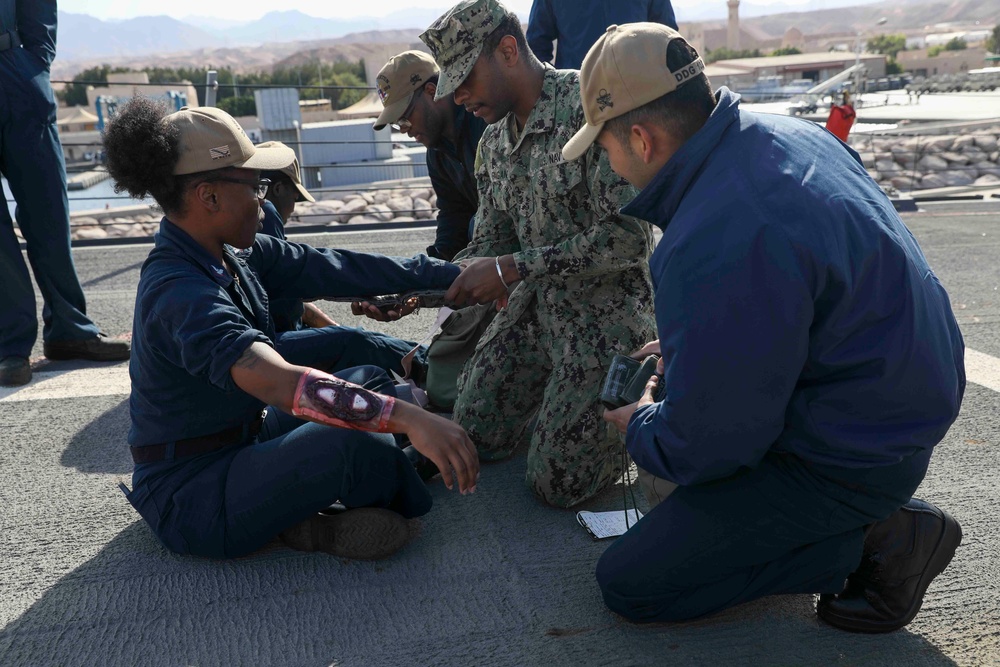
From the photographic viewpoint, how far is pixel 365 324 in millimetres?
5969

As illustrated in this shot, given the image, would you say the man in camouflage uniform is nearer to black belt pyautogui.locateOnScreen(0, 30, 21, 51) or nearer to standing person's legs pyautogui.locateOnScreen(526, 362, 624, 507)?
standing person's legs pyautogui.locateOnScreen(526, 362, 624, 507)

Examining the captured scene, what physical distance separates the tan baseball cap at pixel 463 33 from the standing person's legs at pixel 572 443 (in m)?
1.17

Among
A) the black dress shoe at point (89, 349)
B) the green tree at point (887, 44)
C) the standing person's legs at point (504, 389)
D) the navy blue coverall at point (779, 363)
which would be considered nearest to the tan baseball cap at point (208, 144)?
the navy blue coverall at point (779, 363)

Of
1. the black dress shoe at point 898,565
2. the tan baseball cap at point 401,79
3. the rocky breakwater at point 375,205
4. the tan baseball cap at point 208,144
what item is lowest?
the black dress shoe at point 898,565

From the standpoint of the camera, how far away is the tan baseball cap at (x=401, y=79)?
4309mm

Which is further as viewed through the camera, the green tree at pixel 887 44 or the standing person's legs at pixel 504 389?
the green tree at pixel 887 44

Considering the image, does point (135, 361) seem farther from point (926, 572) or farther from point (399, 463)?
point (926, 572)

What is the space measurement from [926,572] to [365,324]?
4125 millimetres

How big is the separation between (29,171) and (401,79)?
2.08 metres

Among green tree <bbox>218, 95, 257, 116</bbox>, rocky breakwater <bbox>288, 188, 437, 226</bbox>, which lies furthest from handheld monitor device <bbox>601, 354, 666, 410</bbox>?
green tree <bbox>218, 95, 257, 116</bbox>

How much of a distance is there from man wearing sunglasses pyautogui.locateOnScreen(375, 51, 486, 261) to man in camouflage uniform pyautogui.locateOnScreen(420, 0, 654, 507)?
28.1 inches

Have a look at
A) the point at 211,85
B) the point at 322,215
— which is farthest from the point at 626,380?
the point at 322,215

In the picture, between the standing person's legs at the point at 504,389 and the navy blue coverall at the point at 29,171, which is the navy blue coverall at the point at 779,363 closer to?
the standing person's legs at the point at 504,389

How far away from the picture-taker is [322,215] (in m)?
12.6
